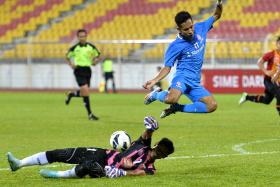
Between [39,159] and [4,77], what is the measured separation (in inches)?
1174

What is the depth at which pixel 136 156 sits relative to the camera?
9258 mm

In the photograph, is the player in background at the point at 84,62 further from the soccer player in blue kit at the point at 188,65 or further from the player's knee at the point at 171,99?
the player's knee at the point at 171,99

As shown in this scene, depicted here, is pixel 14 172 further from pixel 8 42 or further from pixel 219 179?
pixel 8 42

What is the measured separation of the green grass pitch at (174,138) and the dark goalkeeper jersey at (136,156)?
185mm

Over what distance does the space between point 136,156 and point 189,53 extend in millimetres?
3354

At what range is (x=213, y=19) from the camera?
12.6m

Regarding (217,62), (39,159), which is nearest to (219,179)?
(39,159)

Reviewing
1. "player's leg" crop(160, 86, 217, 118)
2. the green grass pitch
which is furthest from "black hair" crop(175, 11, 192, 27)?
the green grass pitch

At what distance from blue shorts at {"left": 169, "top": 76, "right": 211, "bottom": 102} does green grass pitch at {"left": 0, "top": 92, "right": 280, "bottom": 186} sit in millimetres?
921

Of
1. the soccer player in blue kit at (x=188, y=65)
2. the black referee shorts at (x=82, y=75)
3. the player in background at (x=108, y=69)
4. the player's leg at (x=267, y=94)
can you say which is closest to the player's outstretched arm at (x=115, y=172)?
the soccer player in blue kit at (x=188, y=65)

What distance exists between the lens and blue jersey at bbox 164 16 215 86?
12.0 metres

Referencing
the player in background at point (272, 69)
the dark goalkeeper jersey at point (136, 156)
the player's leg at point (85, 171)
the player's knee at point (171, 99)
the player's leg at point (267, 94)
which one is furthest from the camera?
the player's leg at point (267, 94)

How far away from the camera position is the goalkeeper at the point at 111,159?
911cm

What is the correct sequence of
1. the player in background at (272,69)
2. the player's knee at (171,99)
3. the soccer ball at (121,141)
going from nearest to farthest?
1. the soccer ball at (121,141)
2. the player's knee at (171,99)
3. the player in background at (272,69)
